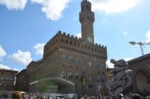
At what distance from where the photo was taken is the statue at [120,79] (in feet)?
52.3

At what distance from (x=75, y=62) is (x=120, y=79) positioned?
34.7 m

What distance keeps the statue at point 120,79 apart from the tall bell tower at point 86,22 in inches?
1544

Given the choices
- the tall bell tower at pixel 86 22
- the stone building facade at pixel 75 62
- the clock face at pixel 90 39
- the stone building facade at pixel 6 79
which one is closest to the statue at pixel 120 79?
the stone building facade at pixel 75 62

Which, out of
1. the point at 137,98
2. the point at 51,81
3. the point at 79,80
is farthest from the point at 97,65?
the point at 137,98

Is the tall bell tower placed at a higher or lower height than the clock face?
higher

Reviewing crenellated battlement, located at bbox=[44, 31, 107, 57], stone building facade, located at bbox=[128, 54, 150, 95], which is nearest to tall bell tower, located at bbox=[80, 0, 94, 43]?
crenellated battlement, located at bbox=[44, 31, 107, 57]

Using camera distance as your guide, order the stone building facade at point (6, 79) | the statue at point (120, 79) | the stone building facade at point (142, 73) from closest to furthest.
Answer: the statue at point (120, 79) < the stone building facade at point (142, 73) < the stone building facade at point (6, 79)

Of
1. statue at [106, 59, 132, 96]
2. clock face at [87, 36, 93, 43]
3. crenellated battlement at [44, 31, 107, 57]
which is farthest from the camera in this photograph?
clock face at [87, 36, 93, 43]

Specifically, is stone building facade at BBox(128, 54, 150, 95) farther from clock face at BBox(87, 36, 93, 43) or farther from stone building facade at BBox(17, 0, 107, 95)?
clock face at BBox(87, 36, 93, 43)

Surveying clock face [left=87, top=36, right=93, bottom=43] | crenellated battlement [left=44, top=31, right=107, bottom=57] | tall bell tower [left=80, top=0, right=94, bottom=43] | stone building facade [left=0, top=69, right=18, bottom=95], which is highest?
tall bell tower [left=80, top=0, right=94, bottom=43]

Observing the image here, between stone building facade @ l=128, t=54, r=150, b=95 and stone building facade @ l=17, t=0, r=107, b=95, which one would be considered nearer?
stone building facade @ l=128, t=54, r=150, b=95

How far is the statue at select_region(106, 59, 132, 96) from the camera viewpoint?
15.9m

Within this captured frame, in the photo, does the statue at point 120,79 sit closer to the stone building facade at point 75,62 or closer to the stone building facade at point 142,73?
the stone building facade at point 142,73

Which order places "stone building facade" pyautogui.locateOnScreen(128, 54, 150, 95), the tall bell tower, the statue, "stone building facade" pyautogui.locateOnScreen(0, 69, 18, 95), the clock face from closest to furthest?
the statue, "stone building facade" pyautogui.locateOnScreen(128, 54, 150, 95), the clock face, the tall bell tower, "stone building facade" pyautogui.locateOnScreen(0, 69, 18, 95)
